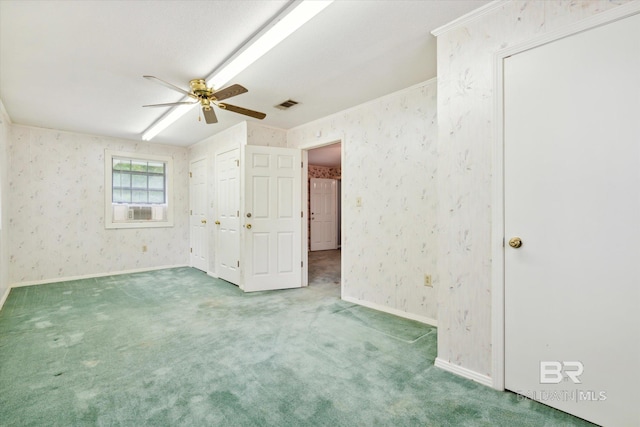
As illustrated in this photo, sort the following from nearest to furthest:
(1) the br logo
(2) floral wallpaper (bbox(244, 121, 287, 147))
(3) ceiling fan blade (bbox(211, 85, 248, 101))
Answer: (1) the br logo → (3) ceiling fan blade (bbox(211, 85, 248, 101)) → (2) floral wallpaper (bbox(244, 121, 287, 147))

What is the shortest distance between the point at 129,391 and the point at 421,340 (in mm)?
2141

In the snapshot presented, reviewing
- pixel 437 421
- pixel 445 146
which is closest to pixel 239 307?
pixel 437 421

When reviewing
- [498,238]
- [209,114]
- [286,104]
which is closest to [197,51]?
[209,114]

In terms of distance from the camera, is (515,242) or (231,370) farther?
(231,370)

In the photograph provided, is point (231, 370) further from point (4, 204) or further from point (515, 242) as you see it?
point (4, 204)

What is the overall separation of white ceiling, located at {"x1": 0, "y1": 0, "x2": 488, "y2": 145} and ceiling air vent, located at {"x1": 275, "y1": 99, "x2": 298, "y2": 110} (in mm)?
96

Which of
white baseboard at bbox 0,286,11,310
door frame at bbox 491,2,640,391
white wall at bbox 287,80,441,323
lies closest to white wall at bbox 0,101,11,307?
white baseboard at bbox 0,286,11,310

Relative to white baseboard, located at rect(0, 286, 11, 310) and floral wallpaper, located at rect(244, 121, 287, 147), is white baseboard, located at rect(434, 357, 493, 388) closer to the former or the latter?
floral wallpaper, located at rect(244, 121, 287, 147)

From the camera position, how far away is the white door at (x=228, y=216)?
4406 mm

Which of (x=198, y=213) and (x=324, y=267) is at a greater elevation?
(x=198, y=213)

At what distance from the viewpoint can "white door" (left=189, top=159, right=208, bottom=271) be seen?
5.36 metres

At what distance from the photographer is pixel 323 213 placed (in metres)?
8.27

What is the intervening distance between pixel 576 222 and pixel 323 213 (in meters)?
6.82

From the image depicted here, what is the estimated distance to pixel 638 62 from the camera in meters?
1.40
